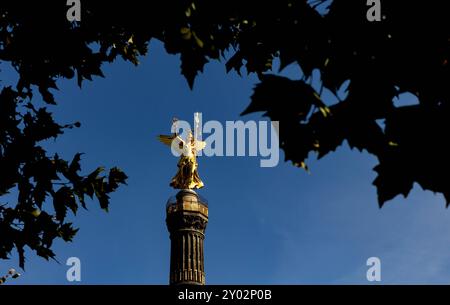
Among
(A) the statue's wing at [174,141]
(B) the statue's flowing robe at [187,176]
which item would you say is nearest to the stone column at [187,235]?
(B) the statue's flowing robe at [187,176]

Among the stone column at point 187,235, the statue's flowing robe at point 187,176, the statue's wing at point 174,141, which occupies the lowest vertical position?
the stone column at point 187,235

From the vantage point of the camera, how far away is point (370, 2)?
329cm

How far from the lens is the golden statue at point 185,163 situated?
34.8 m

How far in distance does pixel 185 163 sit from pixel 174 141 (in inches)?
62.6

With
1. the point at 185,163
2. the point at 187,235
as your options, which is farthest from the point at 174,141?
the point at 187,235

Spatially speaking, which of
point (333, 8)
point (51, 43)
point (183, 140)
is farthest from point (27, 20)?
point (183, 140)

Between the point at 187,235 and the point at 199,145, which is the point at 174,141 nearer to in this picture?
the point at 199,145

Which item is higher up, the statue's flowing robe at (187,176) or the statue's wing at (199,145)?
the statue's wing at (199,145)

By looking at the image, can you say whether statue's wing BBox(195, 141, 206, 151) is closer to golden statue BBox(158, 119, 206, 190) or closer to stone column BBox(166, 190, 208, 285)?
golden statue BBox(158, 119, 206, 190)

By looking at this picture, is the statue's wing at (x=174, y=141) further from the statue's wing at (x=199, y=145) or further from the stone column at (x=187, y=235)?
the stone column at (x=187, y=235)

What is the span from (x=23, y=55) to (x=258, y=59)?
2127 mm

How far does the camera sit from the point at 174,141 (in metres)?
35.1

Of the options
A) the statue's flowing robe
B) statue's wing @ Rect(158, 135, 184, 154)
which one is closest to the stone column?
the statue's flowing robe

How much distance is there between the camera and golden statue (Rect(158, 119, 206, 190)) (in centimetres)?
3475
